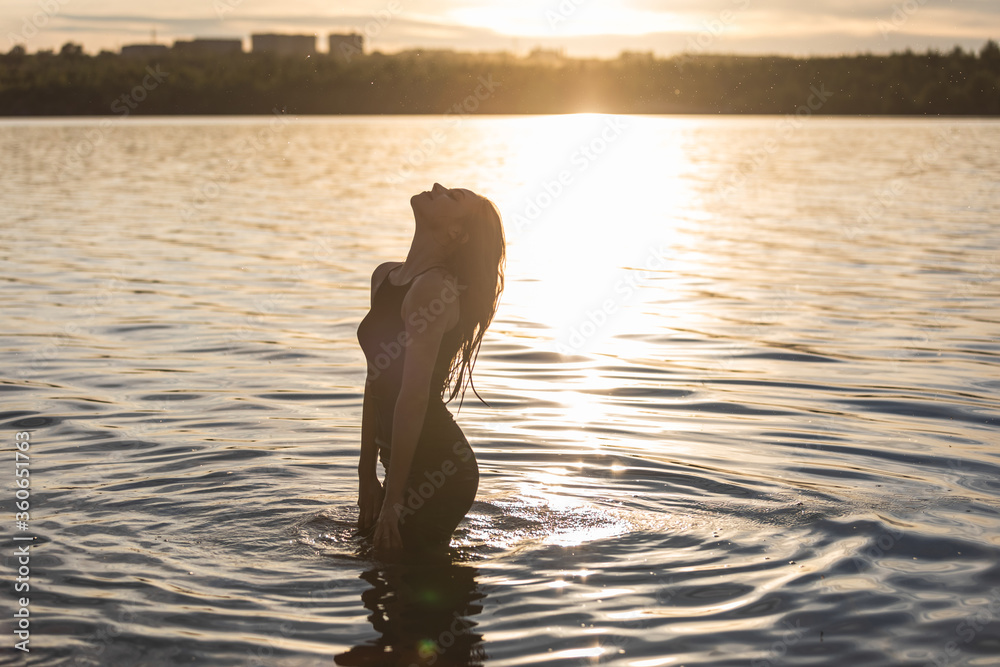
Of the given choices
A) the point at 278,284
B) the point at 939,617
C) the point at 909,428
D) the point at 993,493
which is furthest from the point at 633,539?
the point at 278,284

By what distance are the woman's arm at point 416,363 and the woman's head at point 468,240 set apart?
22cm

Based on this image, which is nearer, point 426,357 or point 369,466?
point 426,357

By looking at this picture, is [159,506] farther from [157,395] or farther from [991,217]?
[991,217]

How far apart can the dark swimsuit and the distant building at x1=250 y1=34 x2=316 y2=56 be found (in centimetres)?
14398

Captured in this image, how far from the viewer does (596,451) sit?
27.2 feet

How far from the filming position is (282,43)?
153250mm

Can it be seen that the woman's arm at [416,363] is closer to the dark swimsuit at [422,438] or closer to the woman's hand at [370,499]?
the dark swimsuit at [422,438]

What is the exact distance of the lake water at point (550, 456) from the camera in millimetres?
5262

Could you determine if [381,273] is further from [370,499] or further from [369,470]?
[370,499]

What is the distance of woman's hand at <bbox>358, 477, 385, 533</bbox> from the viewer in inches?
238

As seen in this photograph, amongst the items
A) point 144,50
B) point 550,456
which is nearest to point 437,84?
point 144,50

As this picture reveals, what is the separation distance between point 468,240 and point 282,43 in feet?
512

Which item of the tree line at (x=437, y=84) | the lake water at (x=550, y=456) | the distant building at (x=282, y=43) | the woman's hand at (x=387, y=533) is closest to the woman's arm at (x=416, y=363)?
the woman's hand at (x=387, y=533)

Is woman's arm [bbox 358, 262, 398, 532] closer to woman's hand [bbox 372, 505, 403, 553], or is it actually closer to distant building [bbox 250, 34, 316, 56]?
woman's hand [bbox 372, 505, 403, 553]
